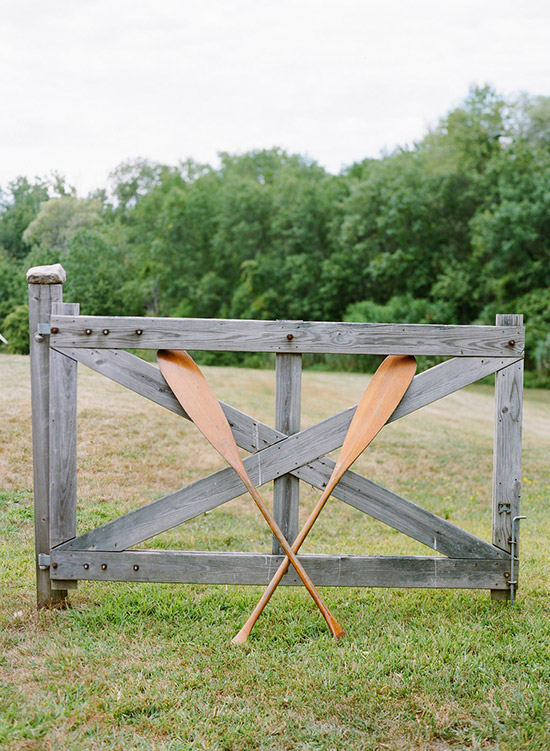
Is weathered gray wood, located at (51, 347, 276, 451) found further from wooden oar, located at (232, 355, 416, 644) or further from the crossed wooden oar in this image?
wooden oar, located at (232, 355, 416, 644)

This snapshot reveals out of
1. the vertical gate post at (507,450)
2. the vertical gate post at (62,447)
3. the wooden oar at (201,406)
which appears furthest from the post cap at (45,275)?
the vertical gate post at (507,450)

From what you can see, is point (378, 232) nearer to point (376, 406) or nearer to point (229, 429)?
point (376, 406)

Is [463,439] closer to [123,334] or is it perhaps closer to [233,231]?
[123,334]

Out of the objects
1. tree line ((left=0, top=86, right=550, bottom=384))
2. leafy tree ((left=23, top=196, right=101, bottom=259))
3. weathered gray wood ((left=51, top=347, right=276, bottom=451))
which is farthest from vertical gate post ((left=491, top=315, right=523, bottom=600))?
tree line ((left=0, top=86, right=550, bottom=384))

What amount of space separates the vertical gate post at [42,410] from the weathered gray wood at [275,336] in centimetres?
13

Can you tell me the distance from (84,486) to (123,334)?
2.77 meters

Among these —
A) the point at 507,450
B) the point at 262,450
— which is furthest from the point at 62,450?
the point at 507,450

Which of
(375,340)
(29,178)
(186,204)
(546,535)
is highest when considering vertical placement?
(186,204)

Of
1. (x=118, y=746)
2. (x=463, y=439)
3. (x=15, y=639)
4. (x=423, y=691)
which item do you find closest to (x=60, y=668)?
(x=15, y=639)

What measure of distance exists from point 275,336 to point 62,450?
120 centimetres

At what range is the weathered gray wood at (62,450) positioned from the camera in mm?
3344

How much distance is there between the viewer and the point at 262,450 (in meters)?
3.26

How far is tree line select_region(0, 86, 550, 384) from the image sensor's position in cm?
2030

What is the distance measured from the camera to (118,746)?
2287 mm
